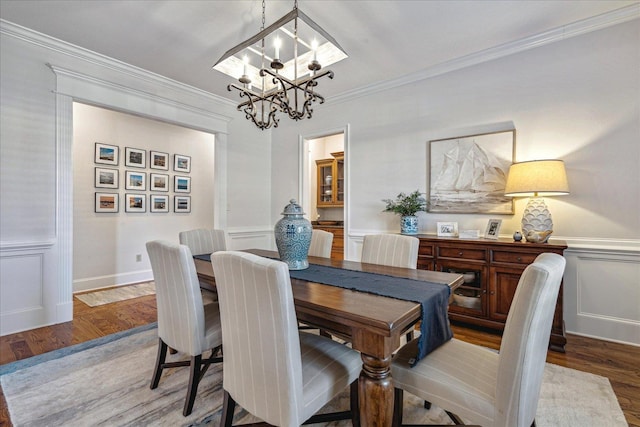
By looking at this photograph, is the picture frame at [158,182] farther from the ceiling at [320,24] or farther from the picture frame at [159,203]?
the ceiling at [320,24]

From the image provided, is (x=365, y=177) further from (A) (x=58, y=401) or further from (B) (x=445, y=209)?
(A) (x=58, y=401)

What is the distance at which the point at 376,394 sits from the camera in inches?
43.5

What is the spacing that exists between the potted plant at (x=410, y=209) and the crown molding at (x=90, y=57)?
2964 millimetres

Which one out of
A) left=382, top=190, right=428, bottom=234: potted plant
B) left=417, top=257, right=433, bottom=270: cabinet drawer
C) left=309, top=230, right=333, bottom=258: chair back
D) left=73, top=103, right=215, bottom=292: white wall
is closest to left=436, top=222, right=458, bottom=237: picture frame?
left=382, top=190, right=428, bottom=234: potted plant

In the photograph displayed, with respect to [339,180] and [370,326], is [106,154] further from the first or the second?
[370,326]

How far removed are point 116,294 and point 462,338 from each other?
4.14 meters

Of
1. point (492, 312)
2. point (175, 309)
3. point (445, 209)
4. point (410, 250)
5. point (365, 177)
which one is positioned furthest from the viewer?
point (365, 177)

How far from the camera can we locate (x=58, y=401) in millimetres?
1702

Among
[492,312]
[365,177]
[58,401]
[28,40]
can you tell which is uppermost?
[28,40]

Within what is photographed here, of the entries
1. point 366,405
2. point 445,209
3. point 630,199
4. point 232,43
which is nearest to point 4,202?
point 232,43

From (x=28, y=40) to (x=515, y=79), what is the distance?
15.1 feet

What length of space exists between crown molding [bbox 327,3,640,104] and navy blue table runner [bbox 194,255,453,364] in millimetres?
2627

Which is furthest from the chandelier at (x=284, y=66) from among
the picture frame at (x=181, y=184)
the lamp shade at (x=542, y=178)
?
the picture frame at (x=181, y=184)

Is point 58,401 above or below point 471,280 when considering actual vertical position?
below
